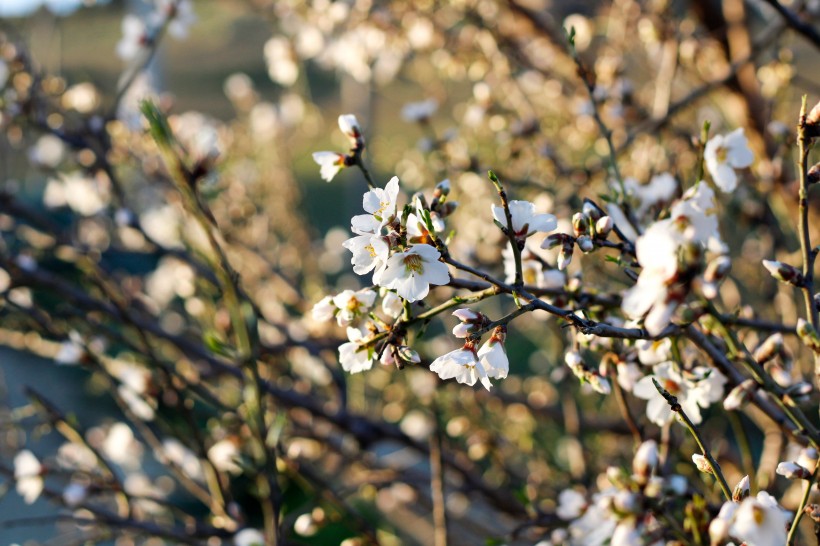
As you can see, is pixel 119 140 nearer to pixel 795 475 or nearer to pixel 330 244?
pixel 330 244

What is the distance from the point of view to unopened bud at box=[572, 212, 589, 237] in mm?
908

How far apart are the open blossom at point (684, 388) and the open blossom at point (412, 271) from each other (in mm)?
342

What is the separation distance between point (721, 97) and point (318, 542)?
3.54 m

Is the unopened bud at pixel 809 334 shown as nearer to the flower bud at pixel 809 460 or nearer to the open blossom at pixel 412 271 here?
the flower bud at pixel 809 460

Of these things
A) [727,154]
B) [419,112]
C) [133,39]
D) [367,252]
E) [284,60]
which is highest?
[284,60]

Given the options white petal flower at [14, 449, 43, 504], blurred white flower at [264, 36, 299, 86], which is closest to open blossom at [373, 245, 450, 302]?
white petal flower at [14, 449, 43, 504]

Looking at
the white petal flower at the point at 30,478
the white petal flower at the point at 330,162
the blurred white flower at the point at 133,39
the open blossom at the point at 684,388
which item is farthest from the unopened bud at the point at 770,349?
the blurred white flower at the point at 133,39

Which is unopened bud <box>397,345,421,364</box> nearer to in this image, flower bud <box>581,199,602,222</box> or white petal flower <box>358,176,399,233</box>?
white petal flower <box>358,176,399,233</box>

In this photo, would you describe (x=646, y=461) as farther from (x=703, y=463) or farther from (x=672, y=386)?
(x=672, y=386)

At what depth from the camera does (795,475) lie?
847mm

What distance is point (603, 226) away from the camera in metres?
0.91

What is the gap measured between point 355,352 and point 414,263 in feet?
0.56

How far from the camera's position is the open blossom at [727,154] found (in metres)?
1.09

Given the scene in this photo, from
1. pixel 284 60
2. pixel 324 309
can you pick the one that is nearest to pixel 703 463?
pixel 324 309
